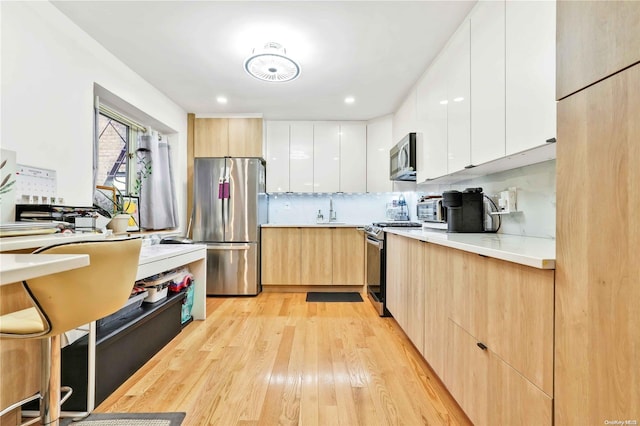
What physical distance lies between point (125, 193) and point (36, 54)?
1.50 metres

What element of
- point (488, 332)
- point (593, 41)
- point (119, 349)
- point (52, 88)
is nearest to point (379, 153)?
point (488, 332)

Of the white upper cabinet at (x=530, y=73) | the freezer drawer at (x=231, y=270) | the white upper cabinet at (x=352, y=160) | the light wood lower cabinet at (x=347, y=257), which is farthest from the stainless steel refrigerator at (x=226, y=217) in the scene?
the white upper cabinet at (x=530, y=73)

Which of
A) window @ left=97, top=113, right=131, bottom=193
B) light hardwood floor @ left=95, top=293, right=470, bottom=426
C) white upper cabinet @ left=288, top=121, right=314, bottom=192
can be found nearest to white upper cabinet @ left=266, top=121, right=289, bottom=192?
white upper cabinet @ left=288, top=121, right=314, bottom=192

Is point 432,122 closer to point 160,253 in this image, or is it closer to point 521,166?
point 521,166

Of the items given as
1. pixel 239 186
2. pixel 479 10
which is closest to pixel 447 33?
pixel 479 10

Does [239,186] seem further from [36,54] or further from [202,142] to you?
[36,54]

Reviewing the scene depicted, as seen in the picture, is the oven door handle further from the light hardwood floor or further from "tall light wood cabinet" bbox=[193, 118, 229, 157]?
"tall light wood cabinet" bbox=[193, 118, 229, 157]

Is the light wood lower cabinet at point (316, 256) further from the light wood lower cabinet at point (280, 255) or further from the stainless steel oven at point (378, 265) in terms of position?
the stainless steel oven at point (378, 265)

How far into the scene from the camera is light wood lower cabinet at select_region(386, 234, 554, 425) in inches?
32.0

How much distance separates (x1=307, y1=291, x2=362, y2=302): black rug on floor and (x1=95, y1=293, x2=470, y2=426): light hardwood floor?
28.3 inches

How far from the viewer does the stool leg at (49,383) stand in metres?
1.02

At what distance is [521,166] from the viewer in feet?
5.60

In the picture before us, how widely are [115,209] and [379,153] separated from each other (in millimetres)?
3151

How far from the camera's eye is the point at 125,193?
9.43 feet
